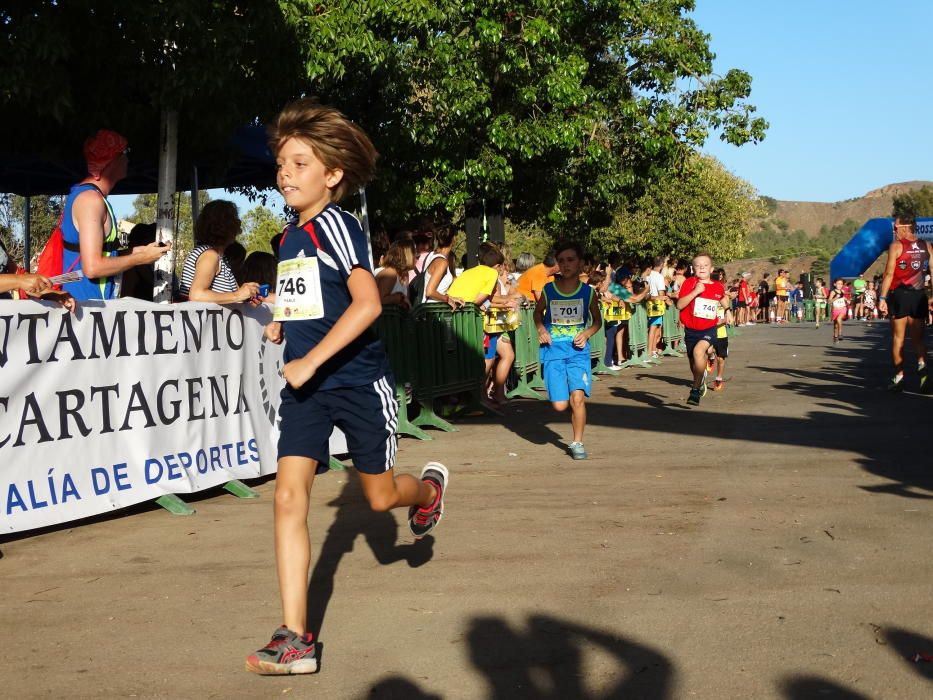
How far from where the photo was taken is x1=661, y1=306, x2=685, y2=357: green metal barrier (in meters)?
26.0

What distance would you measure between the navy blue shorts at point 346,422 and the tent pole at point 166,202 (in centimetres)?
559

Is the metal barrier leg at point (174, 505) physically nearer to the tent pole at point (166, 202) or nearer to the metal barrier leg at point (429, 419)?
the tent pole at point (166, 202)

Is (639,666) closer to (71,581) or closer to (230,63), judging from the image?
(71,581)

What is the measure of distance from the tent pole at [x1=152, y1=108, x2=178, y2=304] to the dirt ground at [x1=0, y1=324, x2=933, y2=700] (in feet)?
7.84

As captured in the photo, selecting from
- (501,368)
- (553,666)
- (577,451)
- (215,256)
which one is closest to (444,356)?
(501,368)

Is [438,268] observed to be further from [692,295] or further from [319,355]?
[319,355]

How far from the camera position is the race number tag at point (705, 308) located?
1421cm

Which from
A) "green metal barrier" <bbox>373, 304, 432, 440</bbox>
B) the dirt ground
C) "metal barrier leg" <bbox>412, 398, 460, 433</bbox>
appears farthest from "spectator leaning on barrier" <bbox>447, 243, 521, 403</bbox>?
the dirt ground

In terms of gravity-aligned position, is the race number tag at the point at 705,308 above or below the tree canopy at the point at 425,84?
below

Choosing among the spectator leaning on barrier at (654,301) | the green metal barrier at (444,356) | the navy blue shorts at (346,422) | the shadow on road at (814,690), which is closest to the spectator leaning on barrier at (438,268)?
the green metal barrier at (444,356)

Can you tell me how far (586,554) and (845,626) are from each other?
1597 millimetres

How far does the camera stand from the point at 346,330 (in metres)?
4.27

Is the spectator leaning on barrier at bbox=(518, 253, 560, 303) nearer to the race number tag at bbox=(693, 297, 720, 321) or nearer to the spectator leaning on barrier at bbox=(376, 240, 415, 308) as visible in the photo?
the race number tag at bbox=(693, 297, 720, 321)

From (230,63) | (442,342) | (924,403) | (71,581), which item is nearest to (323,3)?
(230,63)
